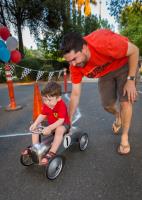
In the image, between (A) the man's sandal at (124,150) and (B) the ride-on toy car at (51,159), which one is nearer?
(B) the ride-on toy car at (51,159)

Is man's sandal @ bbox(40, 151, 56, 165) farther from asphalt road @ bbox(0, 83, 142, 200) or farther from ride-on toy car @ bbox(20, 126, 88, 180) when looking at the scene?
asphalt road @ bbox(0, 83, 142, 200)

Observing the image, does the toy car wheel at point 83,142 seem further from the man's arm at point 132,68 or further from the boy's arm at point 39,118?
the man's arm at point 132,68

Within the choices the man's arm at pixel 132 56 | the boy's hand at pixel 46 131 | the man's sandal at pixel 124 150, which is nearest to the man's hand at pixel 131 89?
the man's arm at pixel 132 56

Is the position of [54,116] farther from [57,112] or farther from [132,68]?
[132,68]

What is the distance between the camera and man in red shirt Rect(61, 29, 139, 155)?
253 centimetres

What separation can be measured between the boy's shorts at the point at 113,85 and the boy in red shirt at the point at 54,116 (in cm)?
72

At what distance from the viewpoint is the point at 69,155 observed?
3166 mm

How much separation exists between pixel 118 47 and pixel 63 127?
3.55ft

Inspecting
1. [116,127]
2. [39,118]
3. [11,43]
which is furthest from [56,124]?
[11,43]

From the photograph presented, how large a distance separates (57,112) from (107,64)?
0.84 metres

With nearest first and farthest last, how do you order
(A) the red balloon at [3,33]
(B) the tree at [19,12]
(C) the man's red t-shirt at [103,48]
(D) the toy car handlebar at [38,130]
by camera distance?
(C) the man's red t-shirt at [103,48] → (D) the toy car handlebar at [38,130] → (A) the red balloon at [3,33] → (B) the tree at [19,12]

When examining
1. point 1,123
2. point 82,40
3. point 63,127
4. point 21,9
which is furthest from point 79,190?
point 21,9

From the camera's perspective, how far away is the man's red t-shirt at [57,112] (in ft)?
9.61

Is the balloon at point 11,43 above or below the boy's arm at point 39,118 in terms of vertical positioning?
above
